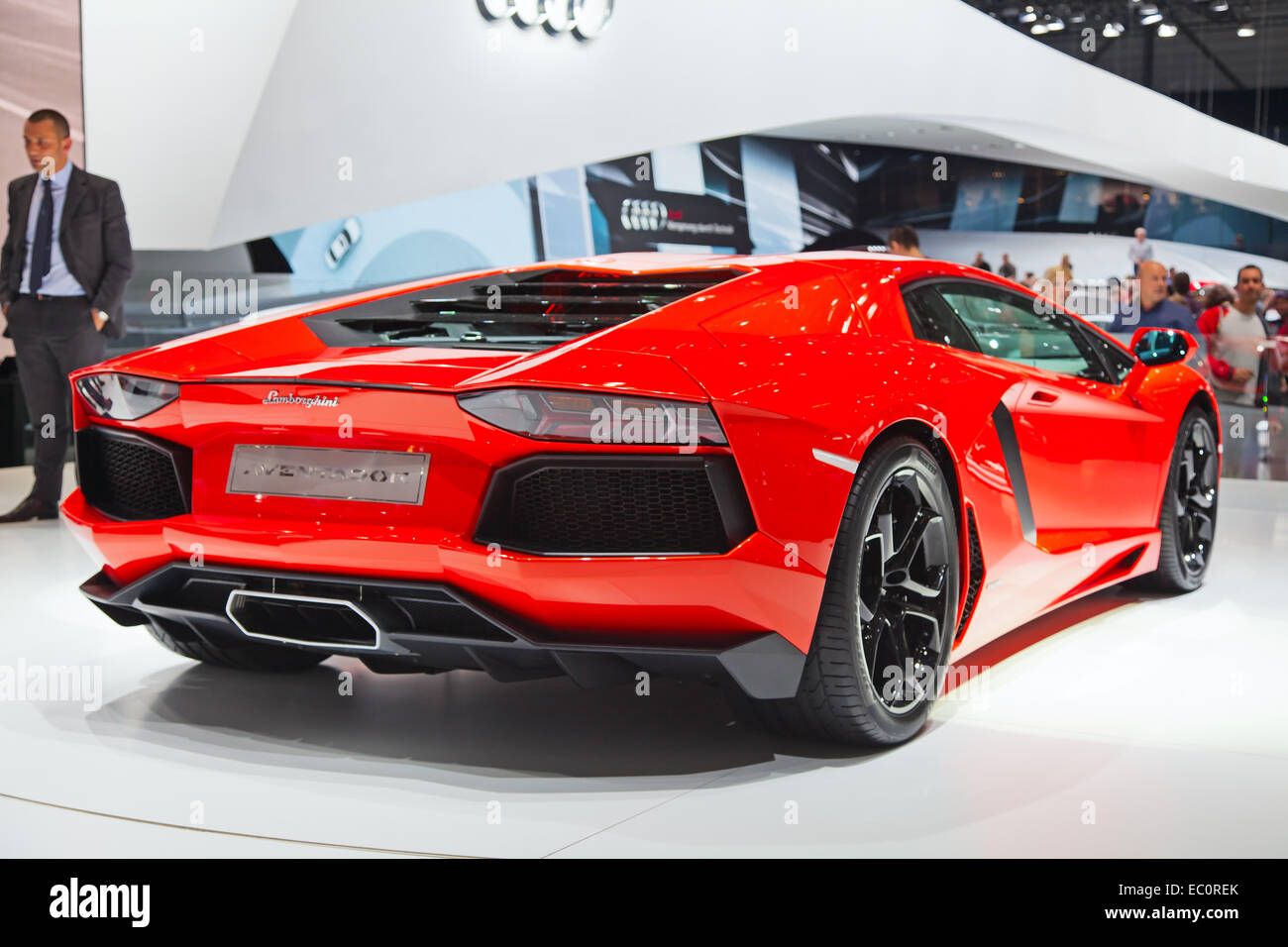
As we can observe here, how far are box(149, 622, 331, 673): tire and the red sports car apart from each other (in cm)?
7

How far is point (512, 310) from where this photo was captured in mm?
2877

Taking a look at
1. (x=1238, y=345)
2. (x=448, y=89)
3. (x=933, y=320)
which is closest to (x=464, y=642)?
(x=933, y=320)

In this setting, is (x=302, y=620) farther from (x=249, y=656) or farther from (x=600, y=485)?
(x=249, y=656)

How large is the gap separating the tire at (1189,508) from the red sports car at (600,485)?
1.30 meters

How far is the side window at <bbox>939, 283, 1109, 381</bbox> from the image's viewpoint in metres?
3.15

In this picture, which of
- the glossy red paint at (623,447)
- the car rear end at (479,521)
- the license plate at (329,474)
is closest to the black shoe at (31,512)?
the glossy red paint at (623,447)

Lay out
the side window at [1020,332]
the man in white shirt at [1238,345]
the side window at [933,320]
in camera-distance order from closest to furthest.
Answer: the side window at [933,320] → the side window at [1020,332] → the man in white shirt at [1238,345]

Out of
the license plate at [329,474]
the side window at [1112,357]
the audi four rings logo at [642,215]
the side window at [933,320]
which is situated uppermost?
the audi four rings logo at [642,215]

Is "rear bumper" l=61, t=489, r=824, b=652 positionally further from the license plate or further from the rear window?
the rear window

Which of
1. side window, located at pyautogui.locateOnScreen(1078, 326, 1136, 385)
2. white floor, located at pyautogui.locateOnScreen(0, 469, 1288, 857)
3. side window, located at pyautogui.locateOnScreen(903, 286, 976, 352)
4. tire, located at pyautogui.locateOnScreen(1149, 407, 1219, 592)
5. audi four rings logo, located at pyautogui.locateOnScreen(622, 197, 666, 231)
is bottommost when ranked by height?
white floor, located at pyautogui.locateOnScreen(0, 469, 1288, 857)

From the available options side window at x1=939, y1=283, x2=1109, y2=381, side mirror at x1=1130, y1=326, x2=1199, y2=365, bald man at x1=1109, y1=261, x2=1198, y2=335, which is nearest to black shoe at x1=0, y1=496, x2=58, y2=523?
side window at x1=939, y1=283, x2=1109, y2=381

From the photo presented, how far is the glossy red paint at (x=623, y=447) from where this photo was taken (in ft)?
6.97

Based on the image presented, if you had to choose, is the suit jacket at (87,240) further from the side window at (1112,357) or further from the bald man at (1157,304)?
the bald man at (1157,304)

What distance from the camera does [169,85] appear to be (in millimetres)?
8195
